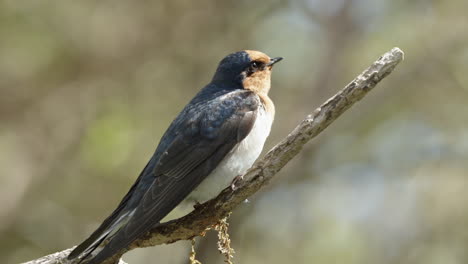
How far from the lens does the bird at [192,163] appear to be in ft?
14.4

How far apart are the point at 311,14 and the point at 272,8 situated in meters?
0.50

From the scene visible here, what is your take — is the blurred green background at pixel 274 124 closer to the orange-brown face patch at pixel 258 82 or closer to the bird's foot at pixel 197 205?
the orange-brown face patch at pixel 258 82

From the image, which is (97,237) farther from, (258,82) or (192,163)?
(258,82)

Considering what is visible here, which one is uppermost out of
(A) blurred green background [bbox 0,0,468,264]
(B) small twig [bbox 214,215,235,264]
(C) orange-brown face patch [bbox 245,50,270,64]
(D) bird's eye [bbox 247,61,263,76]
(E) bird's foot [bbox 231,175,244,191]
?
(A) blurred green background [bbox 0,0,468,264]

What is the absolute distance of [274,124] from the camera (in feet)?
27.7

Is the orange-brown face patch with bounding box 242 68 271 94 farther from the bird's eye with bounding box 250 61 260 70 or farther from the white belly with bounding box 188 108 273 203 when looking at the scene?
the white belly with bounding box 188 108 273 203

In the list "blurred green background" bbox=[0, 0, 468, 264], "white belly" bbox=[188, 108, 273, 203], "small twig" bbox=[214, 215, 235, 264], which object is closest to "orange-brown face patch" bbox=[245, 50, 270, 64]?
"white belly" bbox=[188, 108, 273, 203]

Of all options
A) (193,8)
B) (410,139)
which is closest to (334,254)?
(410,139)

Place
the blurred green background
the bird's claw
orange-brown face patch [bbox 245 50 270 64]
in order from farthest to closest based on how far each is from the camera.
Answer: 1. the blurred green background
2. orange-brown face patch [bbox 245 50 270 64]
3. the bird's claw

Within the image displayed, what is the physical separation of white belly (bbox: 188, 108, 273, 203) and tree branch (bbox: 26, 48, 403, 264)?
0.09 m

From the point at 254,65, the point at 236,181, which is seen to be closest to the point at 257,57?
the point at 254,65

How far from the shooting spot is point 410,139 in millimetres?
8844

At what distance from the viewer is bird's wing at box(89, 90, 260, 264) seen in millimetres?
4469

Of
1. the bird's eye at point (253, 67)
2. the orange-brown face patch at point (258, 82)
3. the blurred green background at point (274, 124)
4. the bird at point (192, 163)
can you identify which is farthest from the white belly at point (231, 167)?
the blurred green background at point (274, 124)
